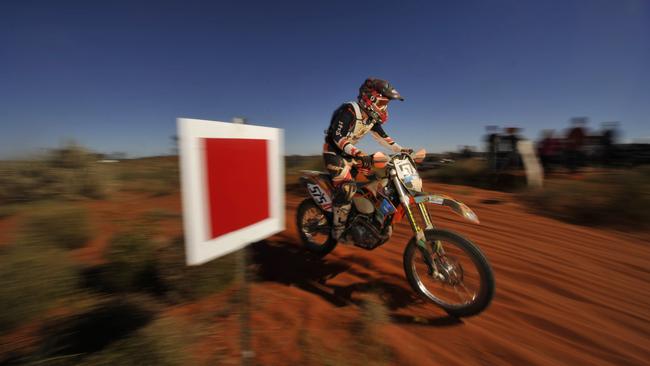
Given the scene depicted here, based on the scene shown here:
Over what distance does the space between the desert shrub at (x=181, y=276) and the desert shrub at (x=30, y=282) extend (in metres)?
0.86

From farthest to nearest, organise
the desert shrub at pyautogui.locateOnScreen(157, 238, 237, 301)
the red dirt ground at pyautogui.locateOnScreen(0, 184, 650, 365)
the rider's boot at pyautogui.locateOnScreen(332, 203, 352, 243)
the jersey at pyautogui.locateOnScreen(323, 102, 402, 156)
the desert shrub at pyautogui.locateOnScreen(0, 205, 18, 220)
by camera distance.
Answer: the desert shrub at pyautogui.locateOnScreen(0, 205, 18, 220)
the rider's boot at pyautogui.locateOnScreen(332, 203, 352, 243)
the jersey at pyautogui.locateOnScreen(323, 102, 402, 156)
the desert shrub at pyautogui.locateOnScreen(157, 238, 237, 301)
the red dirt ground at pyautogui.locateOnScreen(0, 184, 650, 365)

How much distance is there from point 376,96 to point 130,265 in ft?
10.2

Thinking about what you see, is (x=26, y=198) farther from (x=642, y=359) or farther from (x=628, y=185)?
(x=628, y=185)

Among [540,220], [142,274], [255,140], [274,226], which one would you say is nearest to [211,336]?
[274,226]

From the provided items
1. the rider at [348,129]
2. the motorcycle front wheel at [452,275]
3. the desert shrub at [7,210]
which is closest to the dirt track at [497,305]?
the motorcycle front wheel at [452,275]

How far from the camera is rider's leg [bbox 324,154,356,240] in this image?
3.35 metres

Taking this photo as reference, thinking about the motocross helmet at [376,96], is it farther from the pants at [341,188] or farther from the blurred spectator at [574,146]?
the blurred spectator at [574,146]

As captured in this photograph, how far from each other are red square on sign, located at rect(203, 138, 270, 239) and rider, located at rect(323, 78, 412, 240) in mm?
1475

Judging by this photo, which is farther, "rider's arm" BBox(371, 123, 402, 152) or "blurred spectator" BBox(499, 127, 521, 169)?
"blurred spectator" BBox(499, 127, 521, 169)

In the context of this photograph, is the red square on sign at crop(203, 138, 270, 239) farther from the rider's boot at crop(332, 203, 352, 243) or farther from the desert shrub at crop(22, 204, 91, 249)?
the desert shrub at crop(22, 204, 91, 249)

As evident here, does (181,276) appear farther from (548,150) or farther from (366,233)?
(548,150)

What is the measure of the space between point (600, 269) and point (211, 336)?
13.5 feet

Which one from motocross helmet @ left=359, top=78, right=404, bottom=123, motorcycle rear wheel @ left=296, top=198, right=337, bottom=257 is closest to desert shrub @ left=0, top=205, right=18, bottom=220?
motorcycle rear wheel @ left=296, top=198, right=337, bottom=257

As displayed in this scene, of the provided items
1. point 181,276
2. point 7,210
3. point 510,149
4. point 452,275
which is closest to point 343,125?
point 452,275
